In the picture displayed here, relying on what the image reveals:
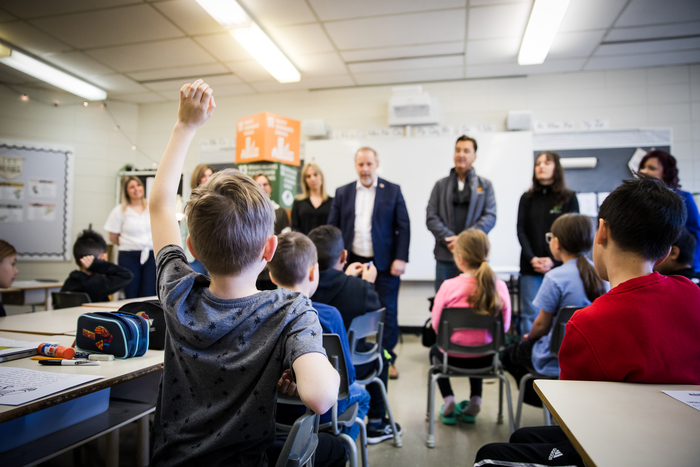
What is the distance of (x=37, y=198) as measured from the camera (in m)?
3.70

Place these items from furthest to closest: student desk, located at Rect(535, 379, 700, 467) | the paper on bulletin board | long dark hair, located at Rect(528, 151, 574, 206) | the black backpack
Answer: the paper on bulletin board < long dark hair, located at Rect(528, 151, 574, 206) < the black backpack < student desk, located at Rect(535, 379, 700, 467)

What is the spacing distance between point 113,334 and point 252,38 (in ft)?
11.5

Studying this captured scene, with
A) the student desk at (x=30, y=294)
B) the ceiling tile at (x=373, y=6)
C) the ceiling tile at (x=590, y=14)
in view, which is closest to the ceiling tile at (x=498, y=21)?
the ceiling tile at (x=373, y=6)

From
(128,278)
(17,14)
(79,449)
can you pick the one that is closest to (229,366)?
(79,449)

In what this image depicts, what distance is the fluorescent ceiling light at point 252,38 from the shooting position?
3342 mm

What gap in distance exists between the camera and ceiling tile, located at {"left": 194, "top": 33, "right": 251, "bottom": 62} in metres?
3.91

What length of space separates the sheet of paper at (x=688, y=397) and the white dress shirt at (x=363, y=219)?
90.1 inches

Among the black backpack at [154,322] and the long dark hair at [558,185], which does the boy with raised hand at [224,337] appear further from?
the long dark hair at [558,185]

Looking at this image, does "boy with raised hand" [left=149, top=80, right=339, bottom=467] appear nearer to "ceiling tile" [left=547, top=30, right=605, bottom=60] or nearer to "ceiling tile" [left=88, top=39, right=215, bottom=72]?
"ceiling tile" [left=88, top=39, right=215, bottom=72]

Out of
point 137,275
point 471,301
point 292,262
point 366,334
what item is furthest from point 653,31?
point 137,275

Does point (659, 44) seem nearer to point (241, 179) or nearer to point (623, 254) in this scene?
point (623, 254)

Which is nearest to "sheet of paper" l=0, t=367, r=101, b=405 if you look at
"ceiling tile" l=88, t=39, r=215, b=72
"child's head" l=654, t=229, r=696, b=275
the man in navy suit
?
the man in navy suit

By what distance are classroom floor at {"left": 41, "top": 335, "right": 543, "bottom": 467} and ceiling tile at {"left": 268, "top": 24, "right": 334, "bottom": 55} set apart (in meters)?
3.25

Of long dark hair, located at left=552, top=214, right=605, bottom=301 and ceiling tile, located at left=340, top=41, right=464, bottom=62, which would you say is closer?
long dark hair, located at left=552, top=214, right=605, bottom=301
